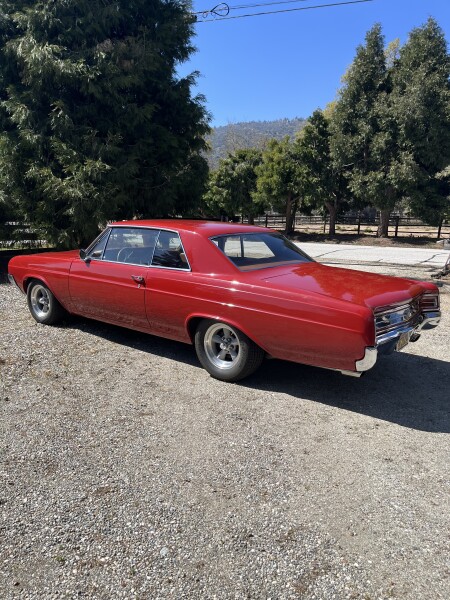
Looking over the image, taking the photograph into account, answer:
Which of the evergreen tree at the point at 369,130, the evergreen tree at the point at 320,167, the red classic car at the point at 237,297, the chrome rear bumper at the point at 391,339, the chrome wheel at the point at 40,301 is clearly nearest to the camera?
the chrome rear bumper at the point at 391,339

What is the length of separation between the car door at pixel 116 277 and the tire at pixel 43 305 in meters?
0.43

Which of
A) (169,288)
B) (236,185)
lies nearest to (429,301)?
(169,288)

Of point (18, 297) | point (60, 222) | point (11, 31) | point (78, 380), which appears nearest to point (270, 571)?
point (78, 380)

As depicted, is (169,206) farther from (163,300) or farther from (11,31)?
(163,300)

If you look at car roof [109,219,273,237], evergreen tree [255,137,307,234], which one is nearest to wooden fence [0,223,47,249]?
car roof [109,219,273,237]

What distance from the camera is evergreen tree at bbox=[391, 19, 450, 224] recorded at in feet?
73.4

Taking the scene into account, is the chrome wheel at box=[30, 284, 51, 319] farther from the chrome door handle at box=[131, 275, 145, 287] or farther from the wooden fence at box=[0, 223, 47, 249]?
the wooden fence at box=[0, 223, 47, 249]

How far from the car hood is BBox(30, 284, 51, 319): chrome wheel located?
11.1 feet

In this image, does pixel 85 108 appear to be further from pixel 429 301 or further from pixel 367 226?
pixel 367 226

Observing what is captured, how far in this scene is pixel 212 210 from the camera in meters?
30.3

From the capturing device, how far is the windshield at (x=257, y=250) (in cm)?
465

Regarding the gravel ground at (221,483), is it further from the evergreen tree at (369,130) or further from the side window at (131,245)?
the evergreen tree at (369,130)

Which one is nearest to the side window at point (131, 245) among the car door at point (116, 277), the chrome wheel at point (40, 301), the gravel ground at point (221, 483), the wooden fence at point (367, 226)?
the car door at point (116, 277)

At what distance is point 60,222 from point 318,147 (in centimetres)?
2033
